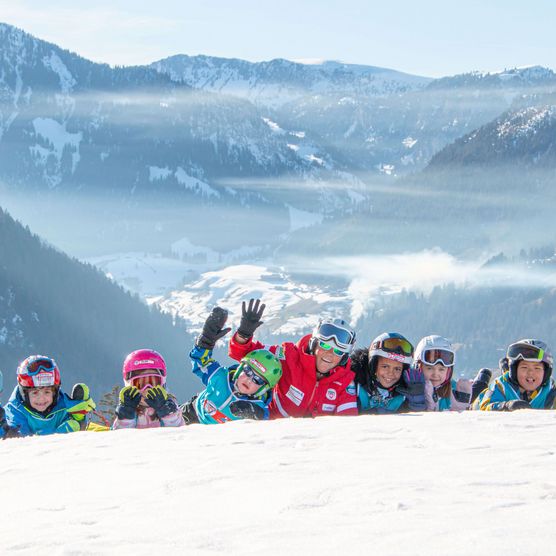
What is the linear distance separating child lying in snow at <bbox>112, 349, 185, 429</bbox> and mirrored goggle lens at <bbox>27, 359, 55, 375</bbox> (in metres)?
1.08

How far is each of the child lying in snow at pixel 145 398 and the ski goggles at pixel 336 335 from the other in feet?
6.77

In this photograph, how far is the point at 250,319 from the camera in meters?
12.4

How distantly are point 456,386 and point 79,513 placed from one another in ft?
22.1

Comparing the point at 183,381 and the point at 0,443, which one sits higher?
the point at 0,443

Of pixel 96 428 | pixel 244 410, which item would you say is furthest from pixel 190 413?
pixel 244 410

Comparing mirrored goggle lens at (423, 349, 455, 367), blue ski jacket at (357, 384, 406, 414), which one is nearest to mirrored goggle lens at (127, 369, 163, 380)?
blue ski jacket at (357, 384, 406, 414)

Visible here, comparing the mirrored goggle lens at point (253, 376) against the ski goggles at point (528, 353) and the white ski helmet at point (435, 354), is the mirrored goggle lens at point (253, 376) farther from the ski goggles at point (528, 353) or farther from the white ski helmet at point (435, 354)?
the ski goggles at point (528, 353)

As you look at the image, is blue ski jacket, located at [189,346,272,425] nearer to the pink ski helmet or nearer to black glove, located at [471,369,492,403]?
the pink ski helmet

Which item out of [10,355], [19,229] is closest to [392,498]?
[10,355]

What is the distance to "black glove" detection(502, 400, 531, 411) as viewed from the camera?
35.0 ft

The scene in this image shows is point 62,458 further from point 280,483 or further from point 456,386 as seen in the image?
point 456,386

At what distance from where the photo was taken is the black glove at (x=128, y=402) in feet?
34.6

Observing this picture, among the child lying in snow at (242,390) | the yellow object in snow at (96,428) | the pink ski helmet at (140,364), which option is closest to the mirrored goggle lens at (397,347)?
the child lying in snow at (242,390)

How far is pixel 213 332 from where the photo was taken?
1326 cm
